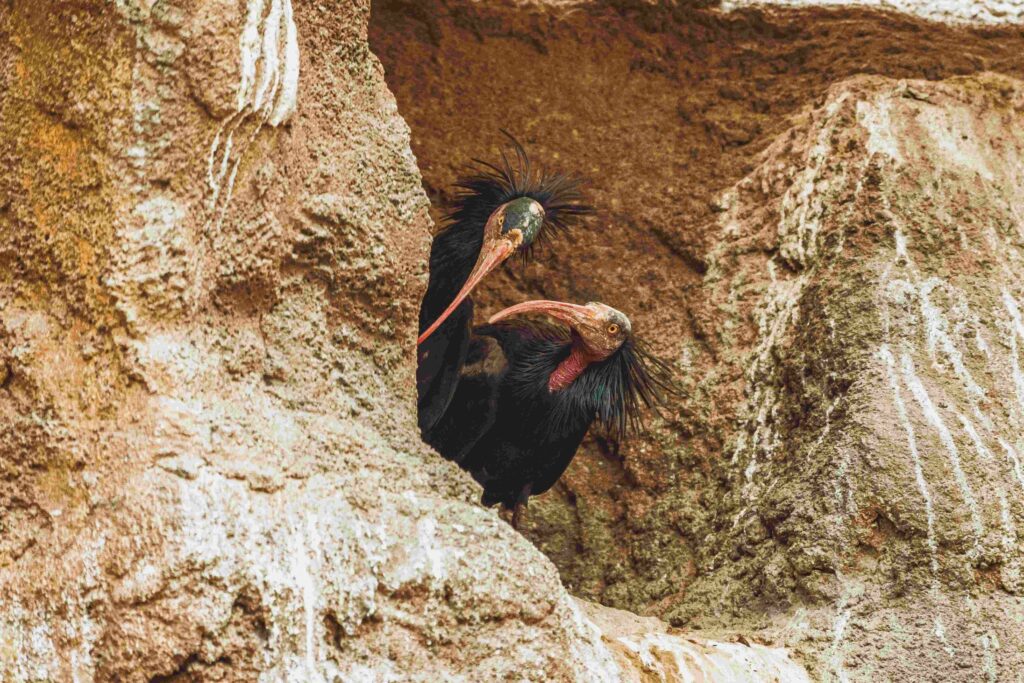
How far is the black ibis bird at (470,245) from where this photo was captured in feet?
13.7

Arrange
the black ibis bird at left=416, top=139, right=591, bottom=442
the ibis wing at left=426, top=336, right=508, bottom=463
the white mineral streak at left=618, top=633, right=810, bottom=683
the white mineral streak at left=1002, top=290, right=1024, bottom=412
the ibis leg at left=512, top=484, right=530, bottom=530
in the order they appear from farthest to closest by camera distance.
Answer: the ibis leg at left=512, top=484, right=530, bottom=530
the ibis wing at left=426, top=336, right=508, bottom=463
the black ibis bird at left=416, top=139, right=591, bottom=442
the white mineral streak at left=1002, top=290, right=1024, bottom=412
the white mineral streak at left=618, top=633, right=810, bottom=683

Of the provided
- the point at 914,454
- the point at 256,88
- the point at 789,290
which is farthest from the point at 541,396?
the point at 256,88

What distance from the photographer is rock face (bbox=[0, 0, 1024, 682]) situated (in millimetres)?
2566

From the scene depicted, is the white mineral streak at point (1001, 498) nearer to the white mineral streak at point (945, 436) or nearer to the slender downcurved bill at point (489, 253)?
the white mineral streak at point (945, 436)

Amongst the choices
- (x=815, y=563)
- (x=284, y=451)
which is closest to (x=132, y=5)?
(x=284, y=451)

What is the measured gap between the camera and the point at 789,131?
475 centimetres

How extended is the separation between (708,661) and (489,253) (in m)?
1.51

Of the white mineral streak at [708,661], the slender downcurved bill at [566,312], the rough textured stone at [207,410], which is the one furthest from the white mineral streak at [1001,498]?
the rough textured stone at [207,410]

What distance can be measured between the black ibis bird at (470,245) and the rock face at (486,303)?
38cm

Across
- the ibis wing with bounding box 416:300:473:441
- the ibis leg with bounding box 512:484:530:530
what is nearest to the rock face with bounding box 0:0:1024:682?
the ibis leg with bounding box 512:484:530:530

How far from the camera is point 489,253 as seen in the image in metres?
4.29

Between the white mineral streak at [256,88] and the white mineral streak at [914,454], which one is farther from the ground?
the white mineral streak at [914,454]

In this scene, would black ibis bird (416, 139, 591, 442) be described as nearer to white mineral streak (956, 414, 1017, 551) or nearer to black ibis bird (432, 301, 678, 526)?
black ibis bird (432, 301, 678, 526)

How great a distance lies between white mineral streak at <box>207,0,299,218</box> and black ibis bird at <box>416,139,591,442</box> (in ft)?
4.49
